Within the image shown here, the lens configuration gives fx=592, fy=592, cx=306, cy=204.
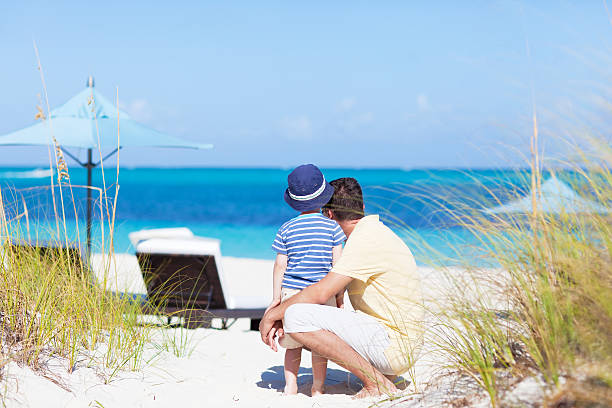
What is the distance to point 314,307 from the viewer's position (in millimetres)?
2803

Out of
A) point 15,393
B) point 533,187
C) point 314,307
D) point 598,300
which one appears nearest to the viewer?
point 598,300

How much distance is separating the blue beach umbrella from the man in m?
4.24

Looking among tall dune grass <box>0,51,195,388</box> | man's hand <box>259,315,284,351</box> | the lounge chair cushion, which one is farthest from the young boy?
the lounge chair cushion

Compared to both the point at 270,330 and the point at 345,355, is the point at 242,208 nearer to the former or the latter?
the point at 270,330

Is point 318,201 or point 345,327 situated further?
point 318,201

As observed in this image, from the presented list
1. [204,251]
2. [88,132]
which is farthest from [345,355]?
[88,132]

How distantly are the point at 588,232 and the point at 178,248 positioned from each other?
11.8 feet

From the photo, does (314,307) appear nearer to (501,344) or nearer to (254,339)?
(501,344)

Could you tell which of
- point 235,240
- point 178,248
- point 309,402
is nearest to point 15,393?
point 309,402

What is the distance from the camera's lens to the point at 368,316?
9.47 ft

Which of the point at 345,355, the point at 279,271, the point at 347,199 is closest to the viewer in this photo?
the point at 345,355

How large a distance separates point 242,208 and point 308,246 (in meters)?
33.7

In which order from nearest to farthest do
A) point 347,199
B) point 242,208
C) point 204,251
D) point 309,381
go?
point 347,199, point 309,381, point 204,251, point 242,208

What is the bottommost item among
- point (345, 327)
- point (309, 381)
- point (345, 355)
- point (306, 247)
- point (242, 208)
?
point (242, 208)
